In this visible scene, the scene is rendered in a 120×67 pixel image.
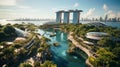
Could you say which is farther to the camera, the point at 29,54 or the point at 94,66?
the point at 29,54

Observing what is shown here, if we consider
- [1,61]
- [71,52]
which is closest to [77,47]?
[71,52]

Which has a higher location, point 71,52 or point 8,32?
point 8,32

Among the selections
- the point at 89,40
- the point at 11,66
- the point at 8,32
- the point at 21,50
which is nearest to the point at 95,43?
the point at 89,40

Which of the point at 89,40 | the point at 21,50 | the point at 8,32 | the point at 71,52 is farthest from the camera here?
the point at 8,32

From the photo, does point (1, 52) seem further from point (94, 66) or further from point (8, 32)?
point (8, 32)

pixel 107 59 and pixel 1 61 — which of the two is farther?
pixel 1 61

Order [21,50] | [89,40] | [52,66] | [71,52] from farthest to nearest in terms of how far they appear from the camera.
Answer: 1. [89,40]
2. [71,52]
3. [21,50]
4. [52,66]

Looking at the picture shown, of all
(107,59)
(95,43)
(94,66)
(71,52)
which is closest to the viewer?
(107,59)

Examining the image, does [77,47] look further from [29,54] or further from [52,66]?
[52,66]

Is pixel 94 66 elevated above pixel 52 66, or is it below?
below
